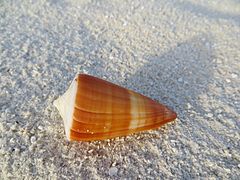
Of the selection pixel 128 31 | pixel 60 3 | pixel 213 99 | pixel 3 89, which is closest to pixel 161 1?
pixel 128 31

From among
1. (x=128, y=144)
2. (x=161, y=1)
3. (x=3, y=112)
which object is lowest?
(x=3, y=112)

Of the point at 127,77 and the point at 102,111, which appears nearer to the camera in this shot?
the point at 102,111

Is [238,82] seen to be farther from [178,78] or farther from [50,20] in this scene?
[50,20]
